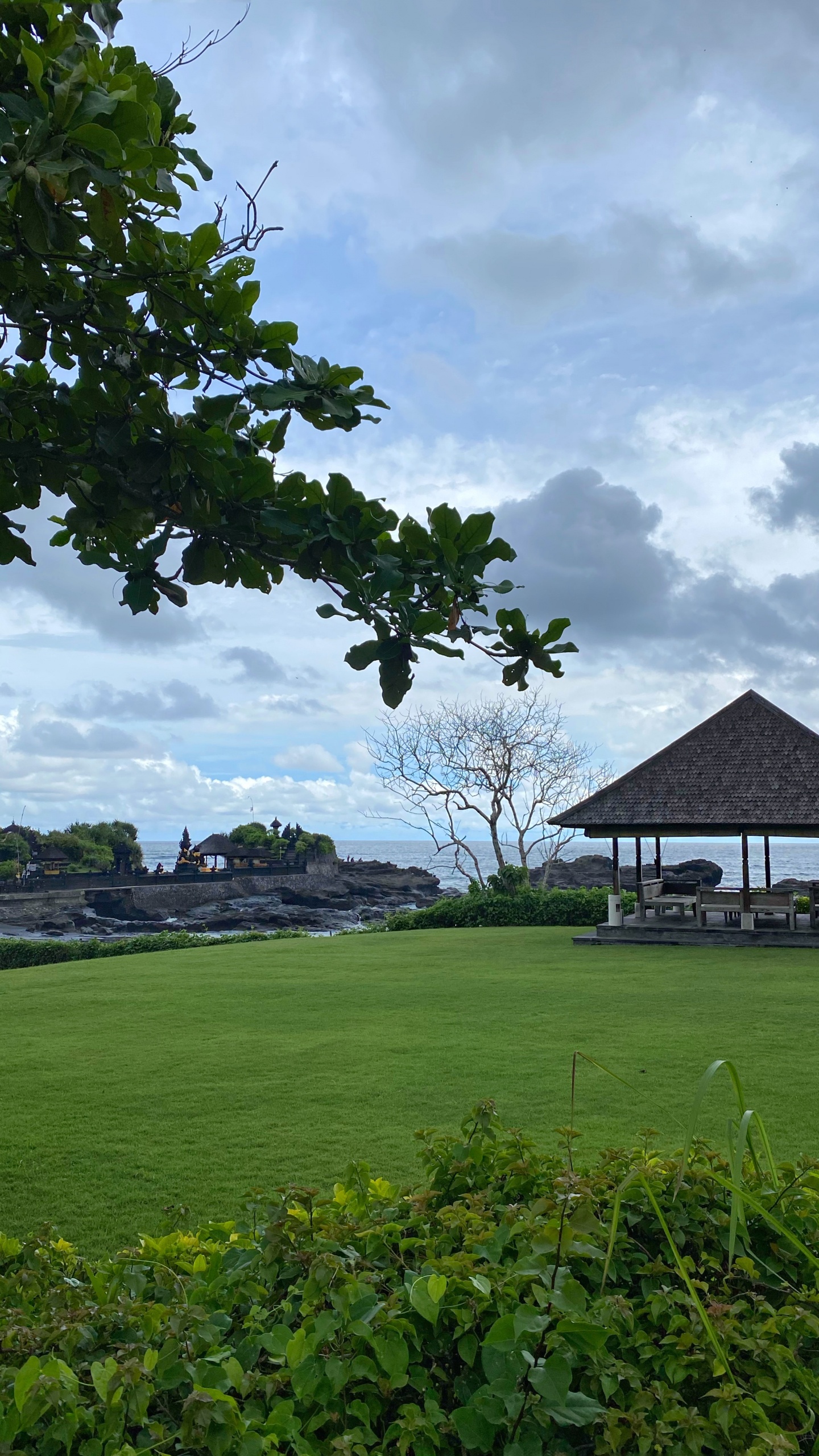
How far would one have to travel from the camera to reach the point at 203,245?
10.0 feet

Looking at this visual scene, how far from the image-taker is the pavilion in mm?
18531

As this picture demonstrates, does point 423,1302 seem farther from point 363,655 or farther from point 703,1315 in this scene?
point 363,655

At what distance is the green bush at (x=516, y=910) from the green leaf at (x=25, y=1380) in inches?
802

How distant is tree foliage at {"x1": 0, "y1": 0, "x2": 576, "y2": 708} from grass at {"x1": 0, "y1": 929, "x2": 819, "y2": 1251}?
1724 millimetres

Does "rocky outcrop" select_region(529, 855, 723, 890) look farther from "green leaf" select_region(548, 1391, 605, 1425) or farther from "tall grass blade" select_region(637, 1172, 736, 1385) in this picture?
A: "green leaf" select_region(548, 1391, 605, 1425)

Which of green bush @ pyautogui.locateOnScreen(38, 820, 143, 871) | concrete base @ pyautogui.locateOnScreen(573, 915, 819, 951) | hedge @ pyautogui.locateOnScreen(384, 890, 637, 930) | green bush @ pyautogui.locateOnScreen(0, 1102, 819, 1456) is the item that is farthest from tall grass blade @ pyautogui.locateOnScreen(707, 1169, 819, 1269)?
green bush @ pyautogui.locateOnScreen(38, 820, 143, 871)

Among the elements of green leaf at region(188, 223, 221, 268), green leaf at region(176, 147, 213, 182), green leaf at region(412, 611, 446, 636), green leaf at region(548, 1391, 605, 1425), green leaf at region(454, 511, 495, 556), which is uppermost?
green leaf at region(176, 147, 213, 182)

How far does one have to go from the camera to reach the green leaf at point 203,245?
119 inches

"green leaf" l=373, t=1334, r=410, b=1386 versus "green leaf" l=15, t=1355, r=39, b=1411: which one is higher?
"green leaf" l=15, t=1355, r=39, b=1411

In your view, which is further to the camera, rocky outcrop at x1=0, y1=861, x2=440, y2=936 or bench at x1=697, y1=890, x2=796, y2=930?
rocky outcrop at x1=0, y1=861, x2=440, y2=936

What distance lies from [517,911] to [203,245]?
21.0 metres

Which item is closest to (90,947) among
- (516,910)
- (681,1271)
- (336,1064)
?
(516,910)

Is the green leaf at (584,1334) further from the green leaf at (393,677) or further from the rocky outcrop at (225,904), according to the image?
the rocky outcrop at (225,904)

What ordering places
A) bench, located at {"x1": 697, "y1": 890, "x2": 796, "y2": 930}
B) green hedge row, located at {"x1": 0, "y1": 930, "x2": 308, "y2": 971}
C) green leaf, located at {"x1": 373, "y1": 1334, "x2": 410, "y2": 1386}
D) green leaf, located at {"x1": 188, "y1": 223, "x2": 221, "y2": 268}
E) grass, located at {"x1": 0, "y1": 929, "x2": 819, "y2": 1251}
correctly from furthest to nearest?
1. green hedge row, located at {"x1": 0, "y1": 930, "x2": 308, "y2": 971}
2. bench, located at {"x1": 697, "y1": 890, "x2": 796, "y2": 930}
3. grass, located at {"x1": 0, "y1": 929, "x2": 819, "y2": 1251}
4. green leaf, located at {"x1": 188, "y1": 223, "x2": 221, "y2": 268}
5. green leaf, located at {"x1": 373, "y1": 1334, "x2": 410, "y2": 1386}
